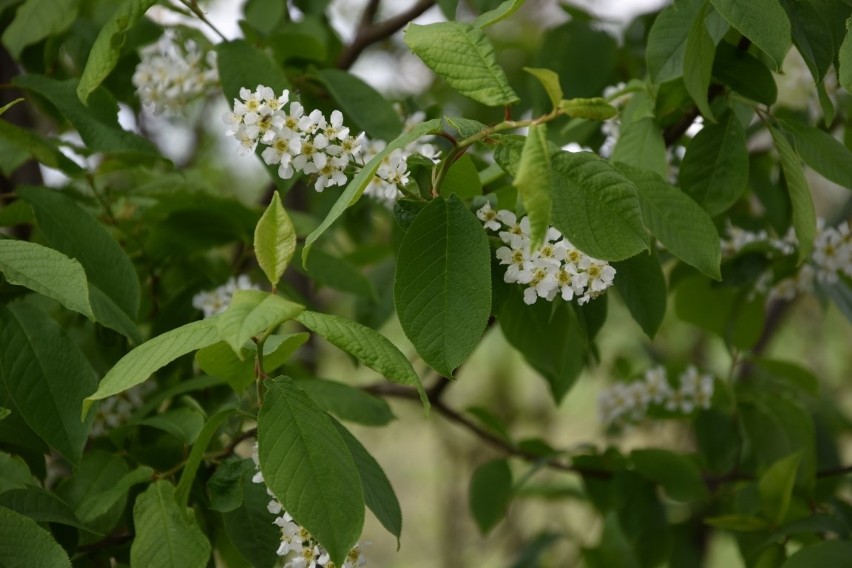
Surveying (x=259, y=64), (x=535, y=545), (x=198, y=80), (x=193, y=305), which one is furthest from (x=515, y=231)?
(x=535, y=545)

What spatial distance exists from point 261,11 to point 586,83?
16.5 inches

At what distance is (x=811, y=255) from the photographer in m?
1.06

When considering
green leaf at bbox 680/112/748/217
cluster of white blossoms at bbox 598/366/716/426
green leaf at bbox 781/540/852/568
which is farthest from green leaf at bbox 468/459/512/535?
green leaf at bbox 680/112/748/217

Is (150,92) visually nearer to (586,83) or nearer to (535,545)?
(586,83)

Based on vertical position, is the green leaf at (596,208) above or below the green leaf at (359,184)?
below

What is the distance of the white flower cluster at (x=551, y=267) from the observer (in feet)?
2.32

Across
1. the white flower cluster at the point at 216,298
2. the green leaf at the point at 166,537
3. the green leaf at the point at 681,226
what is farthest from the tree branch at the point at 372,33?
the green leaf at the point at 166,537

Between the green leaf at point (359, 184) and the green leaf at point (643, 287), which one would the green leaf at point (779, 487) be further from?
the green leaf at point (359, 184)

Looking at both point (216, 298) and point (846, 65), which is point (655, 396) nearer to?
point (216, 298)

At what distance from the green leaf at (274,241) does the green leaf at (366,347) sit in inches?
1.9

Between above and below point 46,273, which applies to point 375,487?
below

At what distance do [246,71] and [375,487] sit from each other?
1.44ft

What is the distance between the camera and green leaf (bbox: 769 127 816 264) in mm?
835

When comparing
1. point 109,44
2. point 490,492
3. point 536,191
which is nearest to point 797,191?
point 536,191
